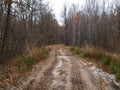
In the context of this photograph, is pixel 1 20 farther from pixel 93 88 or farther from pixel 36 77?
pixel 93 88

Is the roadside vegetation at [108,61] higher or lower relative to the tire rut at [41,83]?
higher

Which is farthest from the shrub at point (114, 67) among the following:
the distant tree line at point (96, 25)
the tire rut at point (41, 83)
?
the distant tree line at point (96, 25)

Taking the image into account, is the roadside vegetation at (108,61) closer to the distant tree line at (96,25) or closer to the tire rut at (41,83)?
the tire rut at (41,83)

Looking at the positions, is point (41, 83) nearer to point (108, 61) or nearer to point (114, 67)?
point (114, 67)

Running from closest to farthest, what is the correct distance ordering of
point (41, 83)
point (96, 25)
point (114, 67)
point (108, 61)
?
1. point (41, 83)
2. point (114, 67)
3. point (108, 61)
4. point (96, 25)

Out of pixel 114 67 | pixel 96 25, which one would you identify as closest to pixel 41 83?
pixel 114 67

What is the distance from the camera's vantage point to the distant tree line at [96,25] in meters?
45.6

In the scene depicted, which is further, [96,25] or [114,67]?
[96,25]

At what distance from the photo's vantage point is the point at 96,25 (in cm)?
4903

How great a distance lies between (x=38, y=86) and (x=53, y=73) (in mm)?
2602

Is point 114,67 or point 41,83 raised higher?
point 114,67

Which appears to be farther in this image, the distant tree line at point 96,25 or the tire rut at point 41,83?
the distant tree line at point 96,25

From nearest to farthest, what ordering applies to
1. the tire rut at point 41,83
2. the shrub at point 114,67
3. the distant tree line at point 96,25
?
the tire rut at point 41,83 → the shrub at point 114,67 → the distant tree line at point 96,25

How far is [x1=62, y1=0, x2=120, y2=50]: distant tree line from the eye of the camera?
45603 mm
